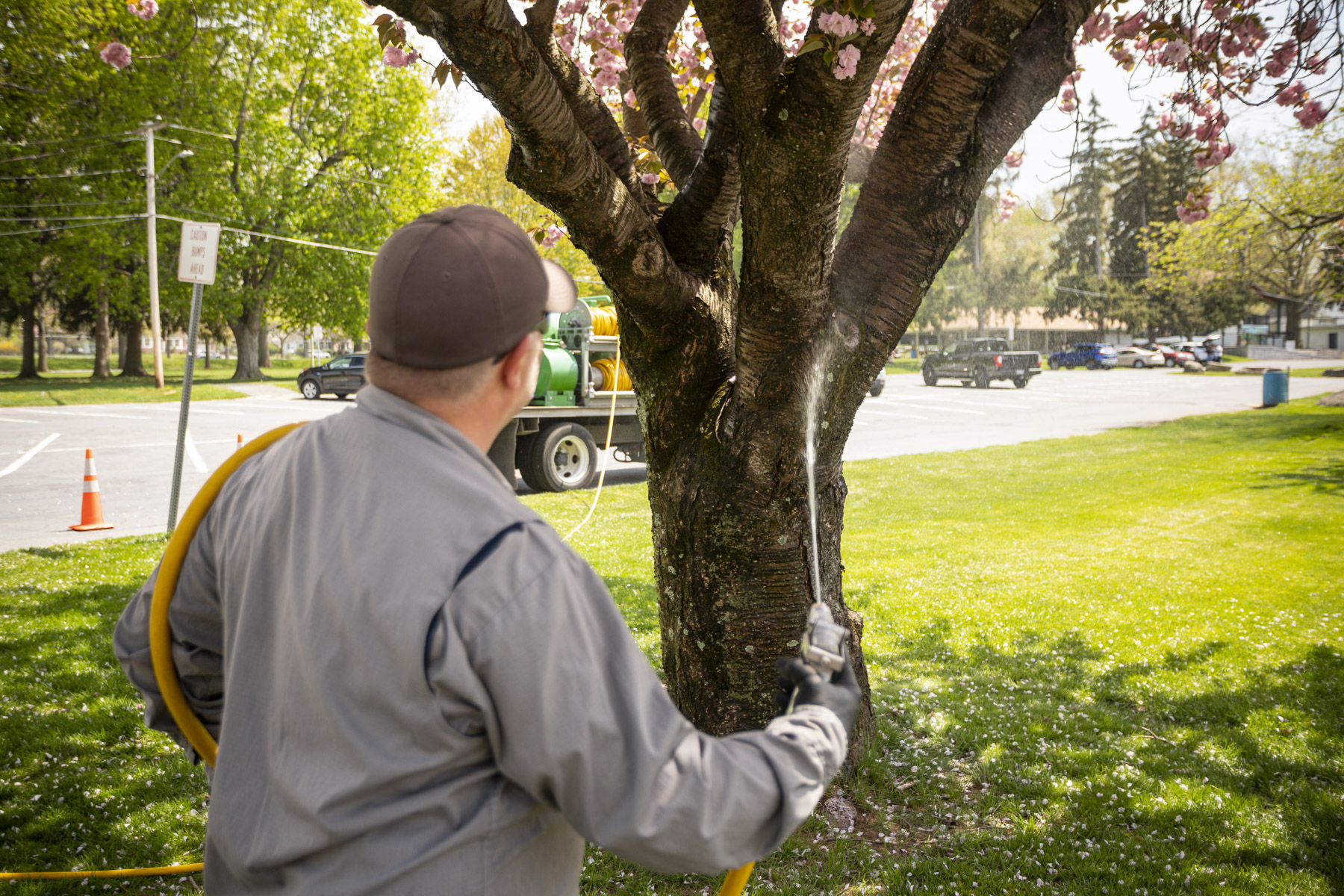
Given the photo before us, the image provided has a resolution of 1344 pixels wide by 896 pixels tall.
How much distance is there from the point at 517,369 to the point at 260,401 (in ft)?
93.2

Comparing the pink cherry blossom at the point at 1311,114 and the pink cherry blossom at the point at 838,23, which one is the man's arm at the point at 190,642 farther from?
the pink cherry blossom at the point at 1311,114

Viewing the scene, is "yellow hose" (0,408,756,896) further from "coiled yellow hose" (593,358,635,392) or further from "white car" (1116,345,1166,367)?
"white car" (1116,345,1166,367)

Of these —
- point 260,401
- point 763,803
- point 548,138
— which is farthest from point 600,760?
point 260,401

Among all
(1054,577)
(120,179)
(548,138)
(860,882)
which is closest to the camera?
(548,138)

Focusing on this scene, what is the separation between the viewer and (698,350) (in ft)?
→ 11.4

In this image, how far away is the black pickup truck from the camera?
112ft

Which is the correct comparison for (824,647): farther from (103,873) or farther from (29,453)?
(29,453)

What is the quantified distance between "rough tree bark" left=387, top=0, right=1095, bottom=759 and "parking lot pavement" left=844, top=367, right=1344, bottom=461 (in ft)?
39.2

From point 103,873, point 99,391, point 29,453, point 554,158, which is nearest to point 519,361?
point 554,158

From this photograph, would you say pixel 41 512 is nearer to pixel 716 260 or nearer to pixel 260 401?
pixel 716 260

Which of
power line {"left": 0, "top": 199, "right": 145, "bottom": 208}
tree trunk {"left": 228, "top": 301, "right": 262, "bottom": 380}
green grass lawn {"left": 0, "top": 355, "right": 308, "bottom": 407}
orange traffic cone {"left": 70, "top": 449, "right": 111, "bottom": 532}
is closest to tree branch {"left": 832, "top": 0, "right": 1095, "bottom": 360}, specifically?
orange traffic cone {"left": 70, "top": 449, "right": 111, "bottom": 532}

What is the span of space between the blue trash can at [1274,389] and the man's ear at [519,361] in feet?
91.4

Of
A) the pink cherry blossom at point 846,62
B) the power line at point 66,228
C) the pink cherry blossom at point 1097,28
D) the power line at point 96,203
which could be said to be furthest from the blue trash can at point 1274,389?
the power line at point 96,203

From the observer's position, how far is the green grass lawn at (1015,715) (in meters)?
3.36
